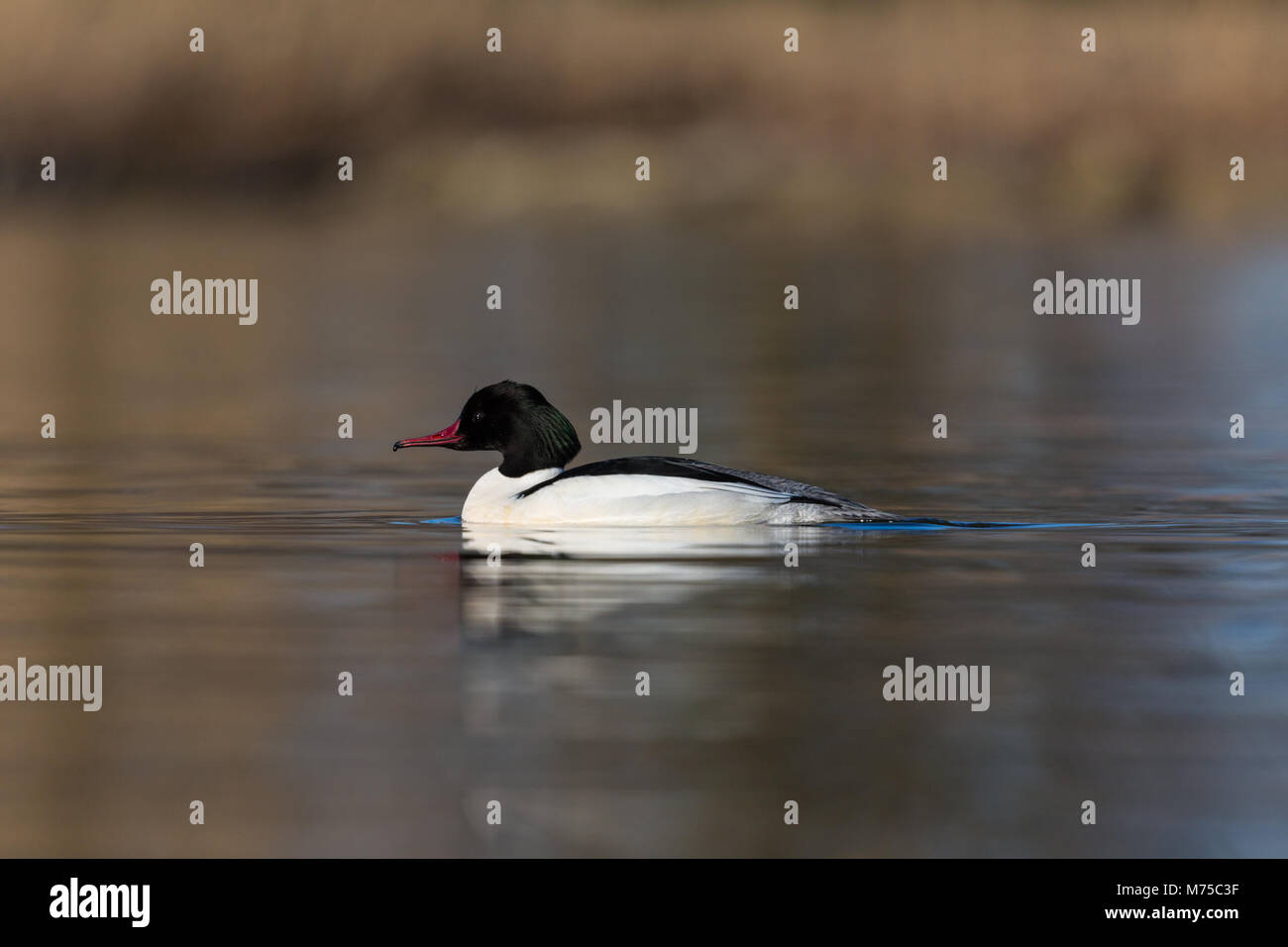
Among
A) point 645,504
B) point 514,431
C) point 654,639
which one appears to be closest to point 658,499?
point 645,504

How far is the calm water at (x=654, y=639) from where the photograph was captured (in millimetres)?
6367

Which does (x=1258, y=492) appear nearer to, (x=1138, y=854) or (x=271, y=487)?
(x=271, y=487)

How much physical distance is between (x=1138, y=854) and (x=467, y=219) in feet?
189

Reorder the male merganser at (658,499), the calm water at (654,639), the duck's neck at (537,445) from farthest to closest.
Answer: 1. the duck's neck at (537,445)
2. the male merganser at (658,499)
3. the calm water at (654,639)

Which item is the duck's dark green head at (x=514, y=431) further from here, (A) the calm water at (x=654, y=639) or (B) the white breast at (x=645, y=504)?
(A) the calm water at (x=654, y=639)

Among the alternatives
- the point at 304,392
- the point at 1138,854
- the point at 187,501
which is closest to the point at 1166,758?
the point at 1138,854

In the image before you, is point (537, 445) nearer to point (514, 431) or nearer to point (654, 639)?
point (514, 431)

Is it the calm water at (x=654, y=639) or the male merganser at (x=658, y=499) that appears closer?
the calm water at (x=654, y=639)

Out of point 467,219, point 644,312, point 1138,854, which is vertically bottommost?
point 1138,854

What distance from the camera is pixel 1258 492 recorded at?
13.5 metres

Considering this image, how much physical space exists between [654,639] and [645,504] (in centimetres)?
362

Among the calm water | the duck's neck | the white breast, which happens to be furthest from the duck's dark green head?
the calm water

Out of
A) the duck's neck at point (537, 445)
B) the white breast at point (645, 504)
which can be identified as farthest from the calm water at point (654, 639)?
the duck's neck at point (537, 445)

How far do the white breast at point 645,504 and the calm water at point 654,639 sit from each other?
0.45 ft
